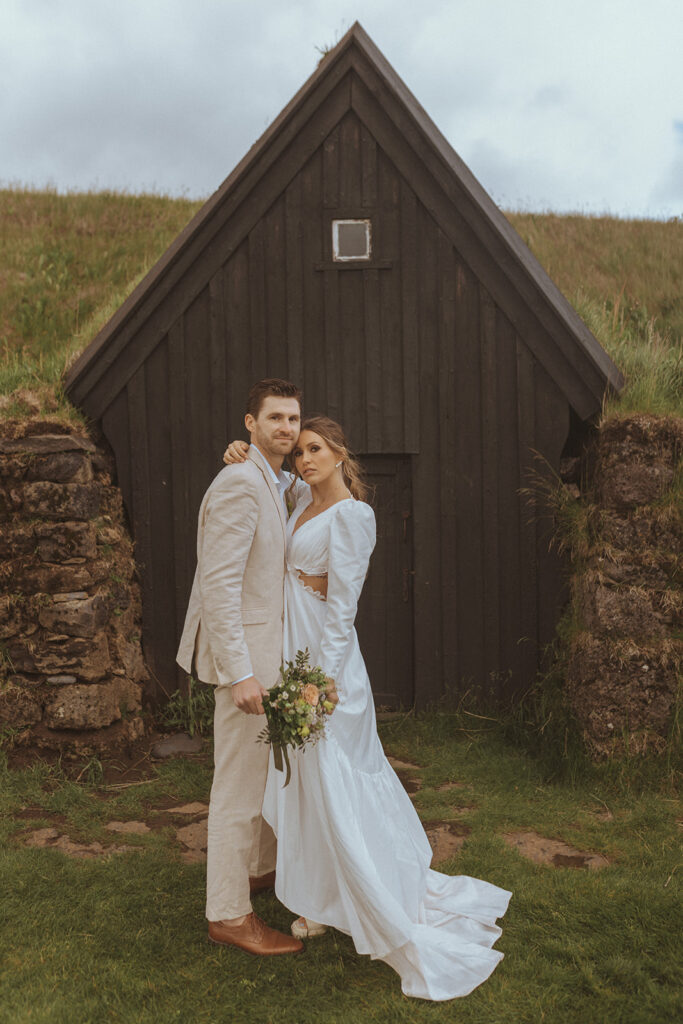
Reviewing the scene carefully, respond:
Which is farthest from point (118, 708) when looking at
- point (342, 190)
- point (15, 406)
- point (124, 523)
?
point (342, 190)

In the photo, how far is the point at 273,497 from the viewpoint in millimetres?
3744

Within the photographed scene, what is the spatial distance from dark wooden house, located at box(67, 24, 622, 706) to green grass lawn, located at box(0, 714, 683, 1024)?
172cm

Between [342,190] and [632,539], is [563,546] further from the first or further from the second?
[342,190]

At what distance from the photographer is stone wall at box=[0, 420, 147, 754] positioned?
6273mm

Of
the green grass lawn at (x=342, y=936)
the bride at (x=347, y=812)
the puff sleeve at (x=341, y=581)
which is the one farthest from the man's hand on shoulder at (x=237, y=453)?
the green grass lawn at (x=342, y=936)

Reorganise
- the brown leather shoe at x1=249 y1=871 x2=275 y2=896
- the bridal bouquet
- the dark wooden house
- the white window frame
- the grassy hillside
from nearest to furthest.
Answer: the bridal bouquet
the brown leather shoe at x1=249 y1=871 x2=275 y2=896
the dark wooden house
the white window frame
the grassy hillside

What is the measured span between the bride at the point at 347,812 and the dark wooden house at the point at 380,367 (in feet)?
10.6

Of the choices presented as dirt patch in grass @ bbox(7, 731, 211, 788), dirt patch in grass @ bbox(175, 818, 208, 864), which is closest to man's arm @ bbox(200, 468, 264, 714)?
dirt patch in grass @ bbox(175, 818, 208, 864)

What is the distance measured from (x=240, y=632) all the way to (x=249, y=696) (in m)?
0.27

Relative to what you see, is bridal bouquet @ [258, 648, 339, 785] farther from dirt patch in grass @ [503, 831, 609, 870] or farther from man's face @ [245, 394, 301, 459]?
dirt patch in grass @ [503, 831, 609, 870]

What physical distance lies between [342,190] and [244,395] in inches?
74.6

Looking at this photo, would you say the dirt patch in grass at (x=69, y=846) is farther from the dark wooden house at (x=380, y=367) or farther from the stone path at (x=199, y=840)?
the dark wooden house at (x=380, y=367)

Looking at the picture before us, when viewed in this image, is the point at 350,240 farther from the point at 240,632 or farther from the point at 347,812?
the point at 347,812

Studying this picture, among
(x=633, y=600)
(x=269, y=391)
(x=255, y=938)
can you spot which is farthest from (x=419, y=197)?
(x=255, y=938)
